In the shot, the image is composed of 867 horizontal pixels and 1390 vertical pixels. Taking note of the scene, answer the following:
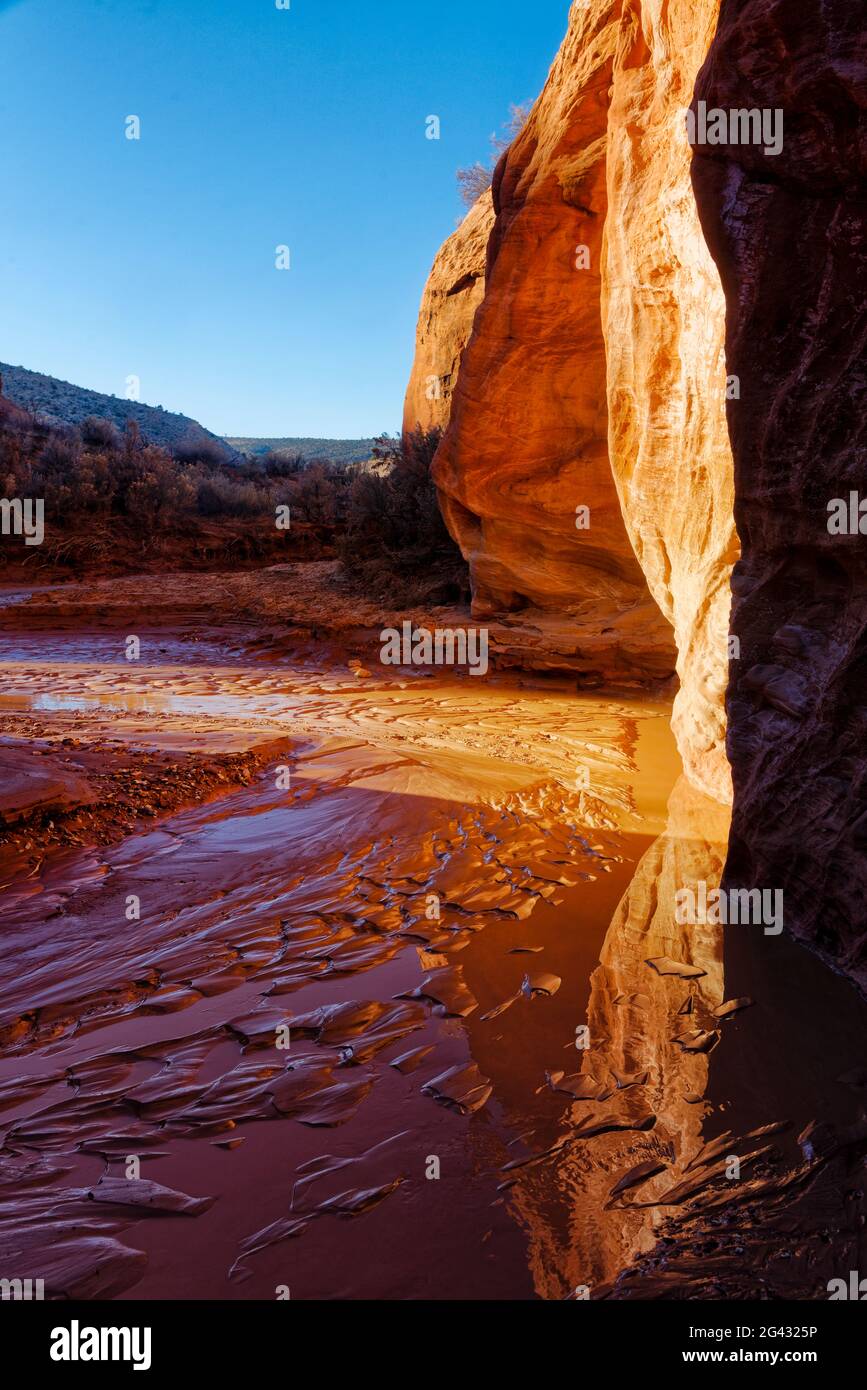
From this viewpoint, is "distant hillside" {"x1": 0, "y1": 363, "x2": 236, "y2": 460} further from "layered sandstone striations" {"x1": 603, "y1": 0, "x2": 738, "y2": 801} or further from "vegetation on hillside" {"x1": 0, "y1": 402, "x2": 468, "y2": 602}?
"layered sandstone striations" {"x1": 603, "y1": 0, "x2": 738, "y2": 801}

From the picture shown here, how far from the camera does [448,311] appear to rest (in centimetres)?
1316

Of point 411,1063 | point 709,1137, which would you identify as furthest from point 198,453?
point 709,1137

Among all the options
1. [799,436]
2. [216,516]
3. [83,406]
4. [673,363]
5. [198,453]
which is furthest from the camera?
[83,406]

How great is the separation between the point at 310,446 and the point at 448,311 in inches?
1668

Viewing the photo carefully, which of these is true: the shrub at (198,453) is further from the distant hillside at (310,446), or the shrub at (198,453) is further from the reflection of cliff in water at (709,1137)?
the reflection of cliff in water at (709,1137)

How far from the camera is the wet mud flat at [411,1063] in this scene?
69.1 inches

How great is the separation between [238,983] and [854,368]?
9.86 ft

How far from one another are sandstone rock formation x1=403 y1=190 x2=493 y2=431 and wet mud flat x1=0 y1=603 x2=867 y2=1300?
32.7 feet

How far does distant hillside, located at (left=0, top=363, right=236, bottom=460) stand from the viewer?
34.2 meters

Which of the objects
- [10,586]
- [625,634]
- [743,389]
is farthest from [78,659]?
[743,389]

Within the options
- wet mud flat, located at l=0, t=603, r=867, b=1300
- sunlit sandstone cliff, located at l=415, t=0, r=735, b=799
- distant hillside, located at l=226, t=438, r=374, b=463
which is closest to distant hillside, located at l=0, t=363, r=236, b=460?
distant hillside, located at l=226, t=438, r=374, b=463

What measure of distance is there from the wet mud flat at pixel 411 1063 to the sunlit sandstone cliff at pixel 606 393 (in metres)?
2.07

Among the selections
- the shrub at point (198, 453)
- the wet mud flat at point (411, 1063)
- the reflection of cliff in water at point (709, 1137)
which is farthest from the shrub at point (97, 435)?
the reflection of cliff in water at point (709, 1137)

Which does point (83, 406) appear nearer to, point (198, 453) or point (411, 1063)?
point (198, 453)
